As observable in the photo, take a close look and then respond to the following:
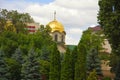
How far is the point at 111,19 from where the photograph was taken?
30.8 meters

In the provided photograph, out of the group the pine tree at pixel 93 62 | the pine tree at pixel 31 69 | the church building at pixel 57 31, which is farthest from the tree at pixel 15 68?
the church building at pixel 57 31

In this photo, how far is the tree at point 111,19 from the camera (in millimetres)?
30797

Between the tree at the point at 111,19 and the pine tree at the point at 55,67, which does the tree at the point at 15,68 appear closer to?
the pine tree at the point at 55,67

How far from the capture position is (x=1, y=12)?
56.4 m

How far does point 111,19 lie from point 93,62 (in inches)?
443

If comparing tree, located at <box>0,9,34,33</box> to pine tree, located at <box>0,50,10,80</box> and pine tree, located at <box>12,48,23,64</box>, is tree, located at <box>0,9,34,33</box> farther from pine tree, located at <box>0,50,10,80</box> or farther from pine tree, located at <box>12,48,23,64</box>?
pine tree, located at <box>0,50,10,80</box>

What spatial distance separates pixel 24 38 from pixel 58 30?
2547 cm

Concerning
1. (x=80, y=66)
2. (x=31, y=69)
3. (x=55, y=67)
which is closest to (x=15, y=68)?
(x=31, y=69)

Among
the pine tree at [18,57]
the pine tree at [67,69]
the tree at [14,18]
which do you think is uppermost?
the tree at [14,18]

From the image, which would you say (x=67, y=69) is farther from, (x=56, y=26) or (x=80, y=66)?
(x=56, y=26)

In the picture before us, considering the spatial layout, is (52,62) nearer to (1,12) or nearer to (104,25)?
(104,25)

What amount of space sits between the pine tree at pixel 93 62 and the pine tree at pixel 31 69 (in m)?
5.33

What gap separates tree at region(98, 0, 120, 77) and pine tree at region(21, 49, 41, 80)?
27.1 feet

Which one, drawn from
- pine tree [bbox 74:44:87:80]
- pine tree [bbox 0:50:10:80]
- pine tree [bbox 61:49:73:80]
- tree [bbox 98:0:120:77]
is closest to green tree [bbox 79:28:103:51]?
pine tree [bbox 0:50:10:80]
